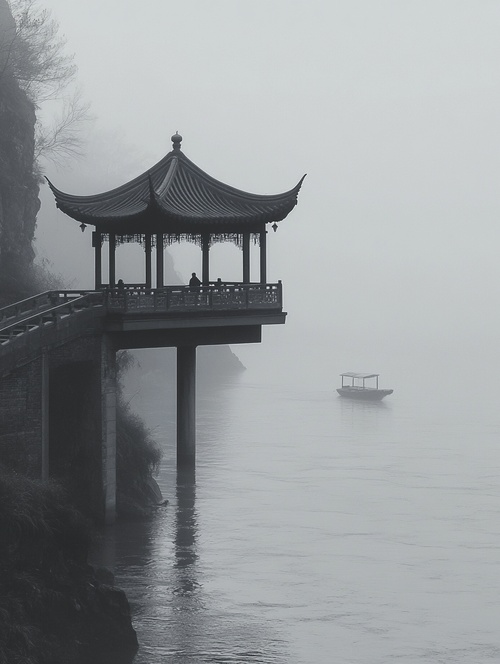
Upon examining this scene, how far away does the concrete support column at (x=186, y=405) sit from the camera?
52.4 m

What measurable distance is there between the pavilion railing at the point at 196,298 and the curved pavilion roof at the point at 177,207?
2.50 meters

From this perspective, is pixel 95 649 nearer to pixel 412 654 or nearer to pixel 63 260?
pixel 412 654

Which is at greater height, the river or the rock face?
the rock face

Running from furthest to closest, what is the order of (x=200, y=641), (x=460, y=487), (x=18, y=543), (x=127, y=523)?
(x=460, y=487), (x=127, y=523), (x=200, y=641), (x=18, y=543)

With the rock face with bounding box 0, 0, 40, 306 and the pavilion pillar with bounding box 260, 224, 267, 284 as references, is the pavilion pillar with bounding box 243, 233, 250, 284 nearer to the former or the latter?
the pavilion pillar with bounding box 260, 224, 267, 284

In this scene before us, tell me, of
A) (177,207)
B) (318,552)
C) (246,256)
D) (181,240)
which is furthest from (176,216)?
(318,552)

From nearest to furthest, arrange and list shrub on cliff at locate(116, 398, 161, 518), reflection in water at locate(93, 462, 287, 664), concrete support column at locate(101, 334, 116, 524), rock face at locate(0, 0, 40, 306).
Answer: reflection in water at locate(93, 462, 287, 664) < concrete support column at locate(101, 334, 116, 524) < shrub on cliff at locate(116, 398, 161, 518) < rock face at locate(0, 0, 40, 306)

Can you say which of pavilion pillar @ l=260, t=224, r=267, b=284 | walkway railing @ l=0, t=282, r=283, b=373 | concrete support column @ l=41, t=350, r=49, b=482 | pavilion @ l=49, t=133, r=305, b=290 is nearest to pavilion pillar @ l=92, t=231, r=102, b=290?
pavilion @ l=49, t=133, r=305, b=290

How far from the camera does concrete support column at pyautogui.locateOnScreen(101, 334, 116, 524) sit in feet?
136

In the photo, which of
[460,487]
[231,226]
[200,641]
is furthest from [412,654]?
[460,487]

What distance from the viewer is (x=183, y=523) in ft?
152

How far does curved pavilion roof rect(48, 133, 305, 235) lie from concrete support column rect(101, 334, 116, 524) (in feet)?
16.6

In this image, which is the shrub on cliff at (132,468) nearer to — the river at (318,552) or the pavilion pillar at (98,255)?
the river at (318,552)

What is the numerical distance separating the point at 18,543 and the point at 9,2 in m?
51.6
